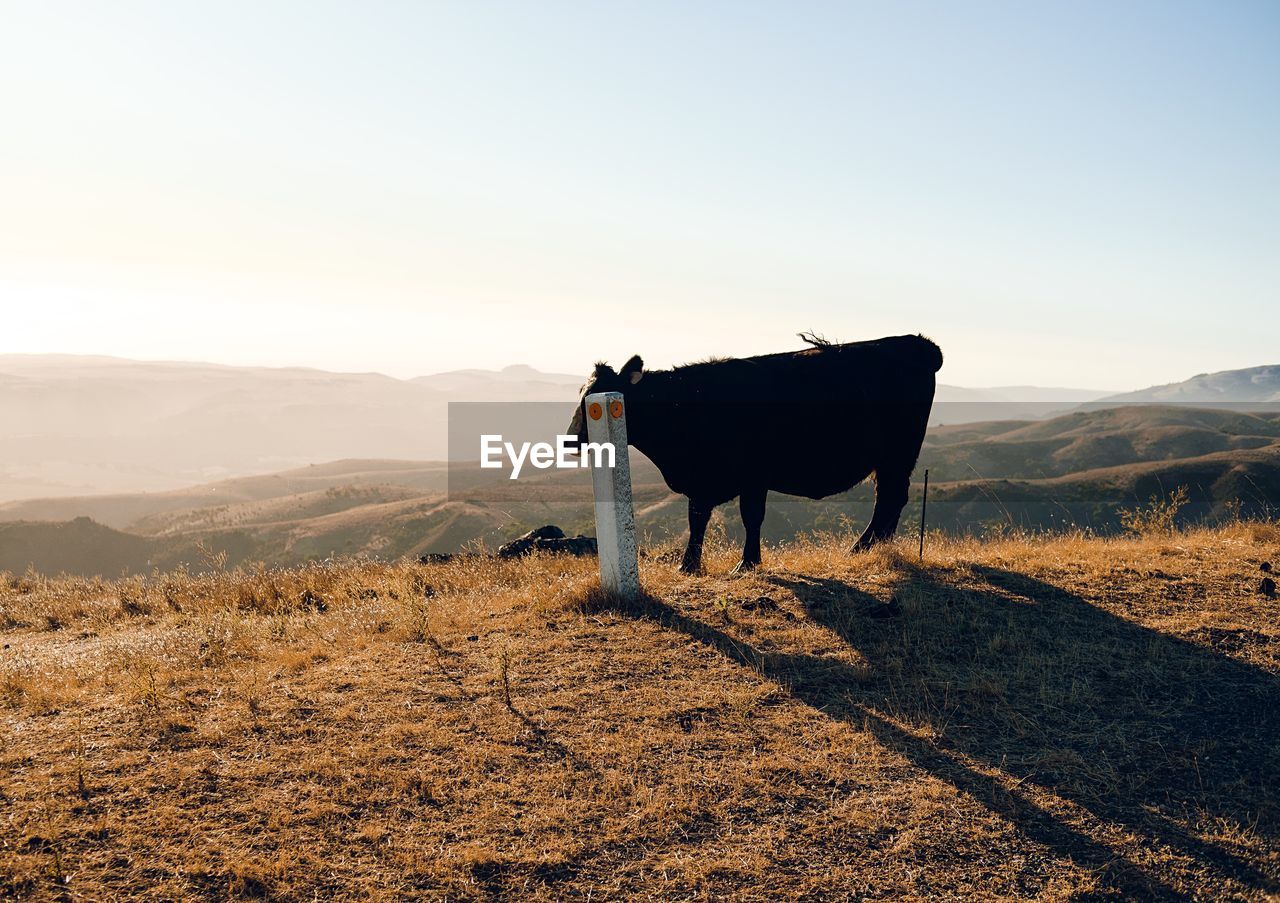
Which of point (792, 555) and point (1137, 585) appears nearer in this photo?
point (1137, 585)

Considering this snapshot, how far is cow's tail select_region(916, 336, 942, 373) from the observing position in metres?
9.84

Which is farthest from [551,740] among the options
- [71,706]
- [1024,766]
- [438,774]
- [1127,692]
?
[1127,692]

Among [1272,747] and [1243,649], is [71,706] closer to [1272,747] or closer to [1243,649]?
[1272,747]

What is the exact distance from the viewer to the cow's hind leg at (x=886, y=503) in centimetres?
974

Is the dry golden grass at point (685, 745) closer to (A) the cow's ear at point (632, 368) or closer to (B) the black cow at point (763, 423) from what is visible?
(B) the black cow at point (763, 423)

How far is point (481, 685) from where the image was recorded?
599 centimetres

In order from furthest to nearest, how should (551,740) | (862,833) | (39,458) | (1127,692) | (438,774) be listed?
(39,458), (1127,692), (551,740), (438,774), (862,833)

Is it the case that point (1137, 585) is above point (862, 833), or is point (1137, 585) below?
above

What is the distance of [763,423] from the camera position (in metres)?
9.04

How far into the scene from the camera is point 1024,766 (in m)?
4.73

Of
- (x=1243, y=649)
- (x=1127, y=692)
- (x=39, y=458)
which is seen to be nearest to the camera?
(x=1127, y=692)

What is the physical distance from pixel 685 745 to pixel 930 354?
669 cm

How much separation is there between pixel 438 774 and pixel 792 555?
619 cm

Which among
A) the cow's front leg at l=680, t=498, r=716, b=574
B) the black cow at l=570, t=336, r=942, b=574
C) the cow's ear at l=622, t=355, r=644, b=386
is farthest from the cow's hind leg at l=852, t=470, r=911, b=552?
the cow's ear at l=622, t=355, r=644, b=386
